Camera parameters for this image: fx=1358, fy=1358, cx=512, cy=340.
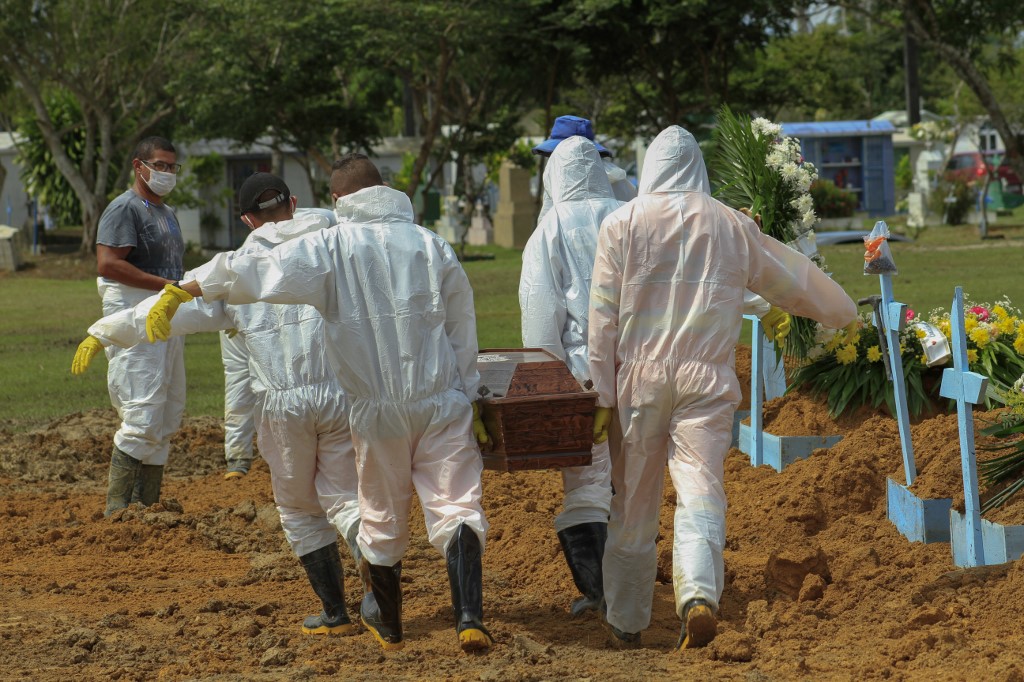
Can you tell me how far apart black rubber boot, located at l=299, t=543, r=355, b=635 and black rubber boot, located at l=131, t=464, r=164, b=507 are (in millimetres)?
2481

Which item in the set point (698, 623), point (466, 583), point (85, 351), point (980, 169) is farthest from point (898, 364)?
point (980, 169)

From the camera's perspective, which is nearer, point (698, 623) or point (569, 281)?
point (698, 623)

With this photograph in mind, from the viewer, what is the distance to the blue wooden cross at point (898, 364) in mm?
6023

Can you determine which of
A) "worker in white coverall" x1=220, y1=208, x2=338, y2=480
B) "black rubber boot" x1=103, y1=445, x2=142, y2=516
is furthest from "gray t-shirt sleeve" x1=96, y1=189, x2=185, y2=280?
"worker in white coverall" x1=220, y1=208, x2=338, y2=480

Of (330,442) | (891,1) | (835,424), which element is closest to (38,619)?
(330,442)

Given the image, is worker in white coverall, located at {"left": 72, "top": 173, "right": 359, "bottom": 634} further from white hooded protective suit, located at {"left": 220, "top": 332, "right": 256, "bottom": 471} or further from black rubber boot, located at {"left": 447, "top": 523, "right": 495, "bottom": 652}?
white hooded protective suit, located at {"left": 220, "top": 332, "right": 256, "bottom": 471}

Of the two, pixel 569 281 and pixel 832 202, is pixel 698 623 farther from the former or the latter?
pixel 832 202

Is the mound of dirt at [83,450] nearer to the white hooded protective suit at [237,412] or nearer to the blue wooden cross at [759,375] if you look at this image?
the white hooded protective suit at [237,412]

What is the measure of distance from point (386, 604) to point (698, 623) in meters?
1.15

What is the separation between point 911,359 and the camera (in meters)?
7.11

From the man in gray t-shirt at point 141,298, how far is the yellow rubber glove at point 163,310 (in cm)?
237

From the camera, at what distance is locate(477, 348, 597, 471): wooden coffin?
480 centimetres

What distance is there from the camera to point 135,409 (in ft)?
23.7

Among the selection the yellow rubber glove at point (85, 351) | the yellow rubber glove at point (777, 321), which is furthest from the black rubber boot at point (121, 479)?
the yellow rubber glove at point (777, 321)
